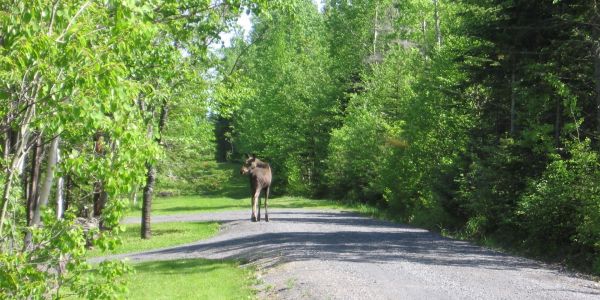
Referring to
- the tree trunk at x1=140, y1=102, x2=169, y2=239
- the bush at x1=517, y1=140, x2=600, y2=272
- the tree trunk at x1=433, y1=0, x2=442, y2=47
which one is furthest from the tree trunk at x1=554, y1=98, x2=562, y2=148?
the tree trunk at x1=433, y1=0, x2=442, y2=47

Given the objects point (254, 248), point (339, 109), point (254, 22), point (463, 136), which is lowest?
point (254, 248)

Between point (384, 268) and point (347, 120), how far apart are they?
119ft

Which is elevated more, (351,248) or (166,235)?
(351,248)

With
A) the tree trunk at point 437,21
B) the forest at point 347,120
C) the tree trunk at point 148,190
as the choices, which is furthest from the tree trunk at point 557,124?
the tree trunk at point 437,21

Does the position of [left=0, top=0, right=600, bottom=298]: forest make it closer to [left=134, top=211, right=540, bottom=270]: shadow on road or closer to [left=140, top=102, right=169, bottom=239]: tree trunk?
[left=140, top=102, right=169, bottom=239]: tree trunk

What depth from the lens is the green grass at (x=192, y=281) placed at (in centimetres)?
1282

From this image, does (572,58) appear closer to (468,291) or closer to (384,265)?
(384,265)

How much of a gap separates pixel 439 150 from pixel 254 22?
53.3 meters

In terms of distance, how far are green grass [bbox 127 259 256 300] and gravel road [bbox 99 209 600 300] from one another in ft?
1.75

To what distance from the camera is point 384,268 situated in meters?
13.6

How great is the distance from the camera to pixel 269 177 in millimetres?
25875

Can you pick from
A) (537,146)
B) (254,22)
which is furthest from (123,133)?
(254,22)

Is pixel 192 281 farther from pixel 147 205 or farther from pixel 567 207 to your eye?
pixel 147 205

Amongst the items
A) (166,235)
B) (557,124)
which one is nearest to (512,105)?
(557,124)
